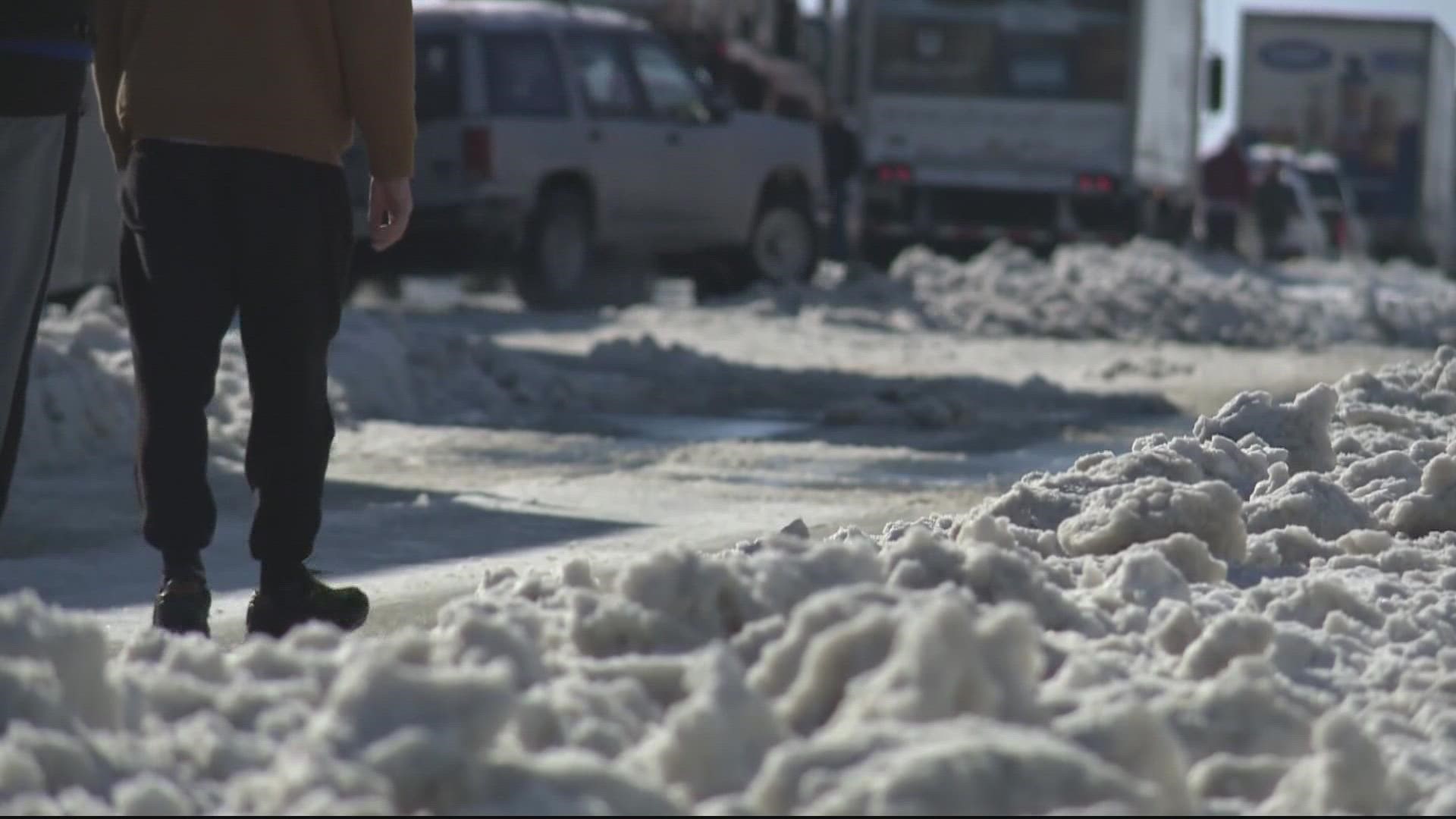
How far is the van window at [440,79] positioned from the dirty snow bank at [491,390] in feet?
13.7

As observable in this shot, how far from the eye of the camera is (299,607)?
18.9 feet

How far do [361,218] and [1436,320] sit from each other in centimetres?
743

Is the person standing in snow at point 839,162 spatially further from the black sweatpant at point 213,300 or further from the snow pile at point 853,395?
the black sweatpant at point 213,300

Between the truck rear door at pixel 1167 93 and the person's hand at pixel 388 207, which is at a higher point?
the person's hand at pixel 388 207

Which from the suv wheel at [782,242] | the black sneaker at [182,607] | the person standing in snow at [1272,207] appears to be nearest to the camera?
the black sneaker at [182,607]

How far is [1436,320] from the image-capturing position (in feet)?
64.8

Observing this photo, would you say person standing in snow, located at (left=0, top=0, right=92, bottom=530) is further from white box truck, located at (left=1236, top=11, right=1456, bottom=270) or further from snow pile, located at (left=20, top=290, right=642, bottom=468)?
white box truck, located at (left=1236, top=11, right=1456, bottom=270)

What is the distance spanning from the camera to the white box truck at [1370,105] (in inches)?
1612

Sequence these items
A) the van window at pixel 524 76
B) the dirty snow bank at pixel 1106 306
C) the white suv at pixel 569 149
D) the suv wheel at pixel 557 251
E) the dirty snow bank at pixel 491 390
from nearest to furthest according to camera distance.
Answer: the dirty snow bank at pixel 491 390
the white suv at pixel 569 149
the van window at pixel 524 76
the suv wheel at pixel 557 251
the dirty snow bank at pixel 1106 306

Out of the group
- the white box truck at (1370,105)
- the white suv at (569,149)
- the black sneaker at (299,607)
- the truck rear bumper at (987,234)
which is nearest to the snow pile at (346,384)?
the black sneaker at (299,607)

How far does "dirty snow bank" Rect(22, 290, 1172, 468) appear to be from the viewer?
9742 mm

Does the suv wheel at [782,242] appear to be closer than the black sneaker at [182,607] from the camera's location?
No

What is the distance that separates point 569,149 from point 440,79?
992 mm

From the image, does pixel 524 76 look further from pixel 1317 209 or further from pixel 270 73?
pixel 1317 209
